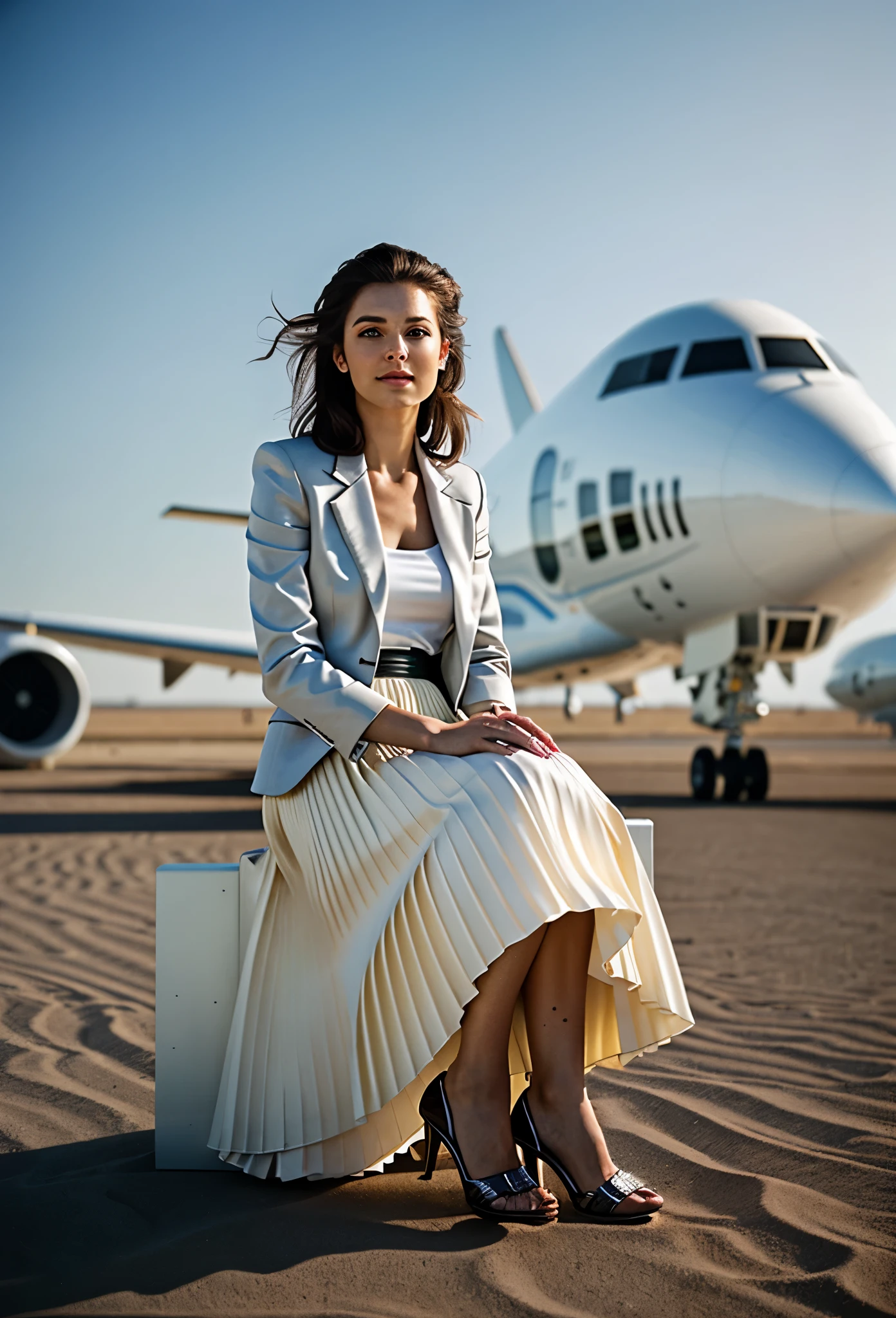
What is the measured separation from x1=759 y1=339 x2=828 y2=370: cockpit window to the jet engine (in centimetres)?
762

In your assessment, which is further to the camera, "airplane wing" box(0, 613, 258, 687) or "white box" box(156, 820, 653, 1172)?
"airplane wing" box(0, 613, 258, 687)

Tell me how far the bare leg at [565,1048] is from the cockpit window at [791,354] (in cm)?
808

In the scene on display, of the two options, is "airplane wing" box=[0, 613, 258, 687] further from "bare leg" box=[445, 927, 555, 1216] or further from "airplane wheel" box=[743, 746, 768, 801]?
"bare leg" box=[445, 927, 555, 1216]

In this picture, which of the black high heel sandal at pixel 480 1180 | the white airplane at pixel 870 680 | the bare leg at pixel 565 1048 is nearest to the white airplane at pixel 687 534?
the bare leg at pixel 565 1048

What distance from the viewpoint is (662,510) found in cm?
894

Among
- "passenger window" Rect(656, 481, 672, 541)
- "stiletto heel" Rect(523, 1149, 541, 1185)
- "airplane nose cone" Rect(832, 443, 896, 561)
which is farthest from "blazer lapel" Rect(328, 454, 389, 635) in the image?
"passenger window" Rect(656, 481, 672, 541)

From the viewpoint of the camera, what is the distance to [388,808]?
180 cm

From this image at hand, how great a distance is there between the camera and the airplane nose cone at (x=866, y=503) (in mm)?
7840

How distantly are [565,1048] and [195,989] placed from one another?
27.4 inches

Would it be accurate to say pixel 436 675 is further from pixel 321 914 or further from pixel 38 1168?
pixel 38 1168

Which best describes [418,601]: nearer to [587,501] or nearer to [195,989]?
[195,989]

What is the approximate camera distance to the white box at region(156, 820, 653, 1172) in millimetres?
1966

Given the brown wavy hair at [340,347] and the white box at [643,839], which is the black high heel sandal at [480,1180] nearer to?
the white box at [643,839]

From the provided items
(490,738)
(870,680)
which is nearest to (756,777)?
(490,738)
